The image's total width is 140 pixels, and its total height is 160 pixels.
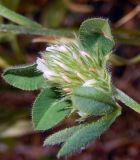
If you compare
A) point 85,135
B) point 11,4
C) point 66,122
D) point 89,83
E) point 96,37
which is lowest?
point 85,135

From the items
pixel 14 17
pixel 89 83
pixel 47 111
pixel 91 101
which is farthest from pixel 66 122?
pixel 91 101

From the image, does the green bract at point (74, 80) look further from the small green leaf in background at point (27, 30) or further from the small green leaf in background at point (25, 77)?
the small green leaf in background at point (27, 30)

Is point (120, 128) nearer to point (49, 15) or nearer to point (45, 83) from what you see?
point (49, 15)

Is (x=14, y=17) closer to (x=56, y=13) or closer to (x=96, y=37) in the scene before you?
(x=96, y=37)

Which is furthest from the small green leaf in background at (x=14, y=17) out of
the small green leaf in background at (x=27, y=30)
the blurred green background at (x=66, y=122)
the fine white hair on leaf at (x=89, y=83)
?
the blurred green background at (x=66, y=122)

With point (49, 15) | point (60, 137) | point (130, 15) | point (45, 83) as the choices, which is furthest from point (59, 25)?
point (60, 137)

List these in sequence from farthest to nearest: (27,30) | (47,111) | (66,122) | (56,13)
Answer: (56,13) < (66,122) < (27,30) < (47,111)
